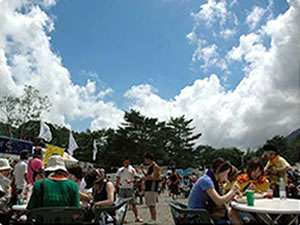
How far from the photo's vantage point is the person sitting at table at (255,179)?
19.7 ft

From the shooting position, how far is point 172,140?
72.1 metres

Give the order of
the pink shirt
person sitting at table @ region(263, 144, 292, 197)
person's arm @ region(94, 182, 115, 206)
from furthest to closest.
→ the pink shirt → person sitting at table @ region(263, 144, 292, 197) → person's arm @ region(94, 182, 115, 206)

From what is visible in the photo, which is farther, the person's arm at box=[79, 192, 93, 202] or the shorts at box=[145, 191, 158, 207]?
the shorts at box=[145, 191, 158, 207]

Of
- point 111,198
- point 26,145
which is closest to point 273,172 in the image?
point 111,198

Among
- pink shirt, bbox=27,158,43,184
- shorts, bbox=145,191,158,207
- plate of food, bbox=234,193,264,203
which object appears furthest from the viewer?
shorts, bbox=145,191,158,207

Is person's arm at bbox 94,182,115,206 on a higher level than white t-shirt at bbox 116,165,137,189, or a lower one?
lower

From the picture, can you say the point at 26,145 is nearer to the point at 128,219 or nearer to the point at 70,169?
the point at 128,219

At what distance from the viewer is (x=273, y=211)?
423cm

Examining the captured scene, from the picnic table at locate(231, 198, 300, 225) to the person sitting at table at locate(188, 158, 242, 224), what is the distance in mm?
146

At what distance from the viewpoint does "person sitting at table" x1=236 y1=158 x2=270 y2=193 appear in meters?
6.01

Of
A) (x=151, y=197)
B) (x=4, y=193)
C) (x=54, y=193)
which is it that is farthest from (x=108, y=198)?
(x=151, y=197)

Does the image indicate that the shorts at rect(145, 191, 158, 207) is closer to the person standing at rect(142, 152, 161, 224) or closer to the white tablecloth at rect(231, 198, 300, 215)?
the person standing at rect(142, 152, 161, 224)

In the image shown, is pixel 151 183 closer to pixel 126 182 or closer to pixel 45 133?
pixel 126 182

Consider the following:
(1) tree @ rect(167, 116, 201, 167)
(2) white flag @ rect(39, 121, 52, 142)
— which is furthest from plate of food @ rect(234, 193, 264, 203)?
(1) tree @ rect(167, 116, 201, 167)
